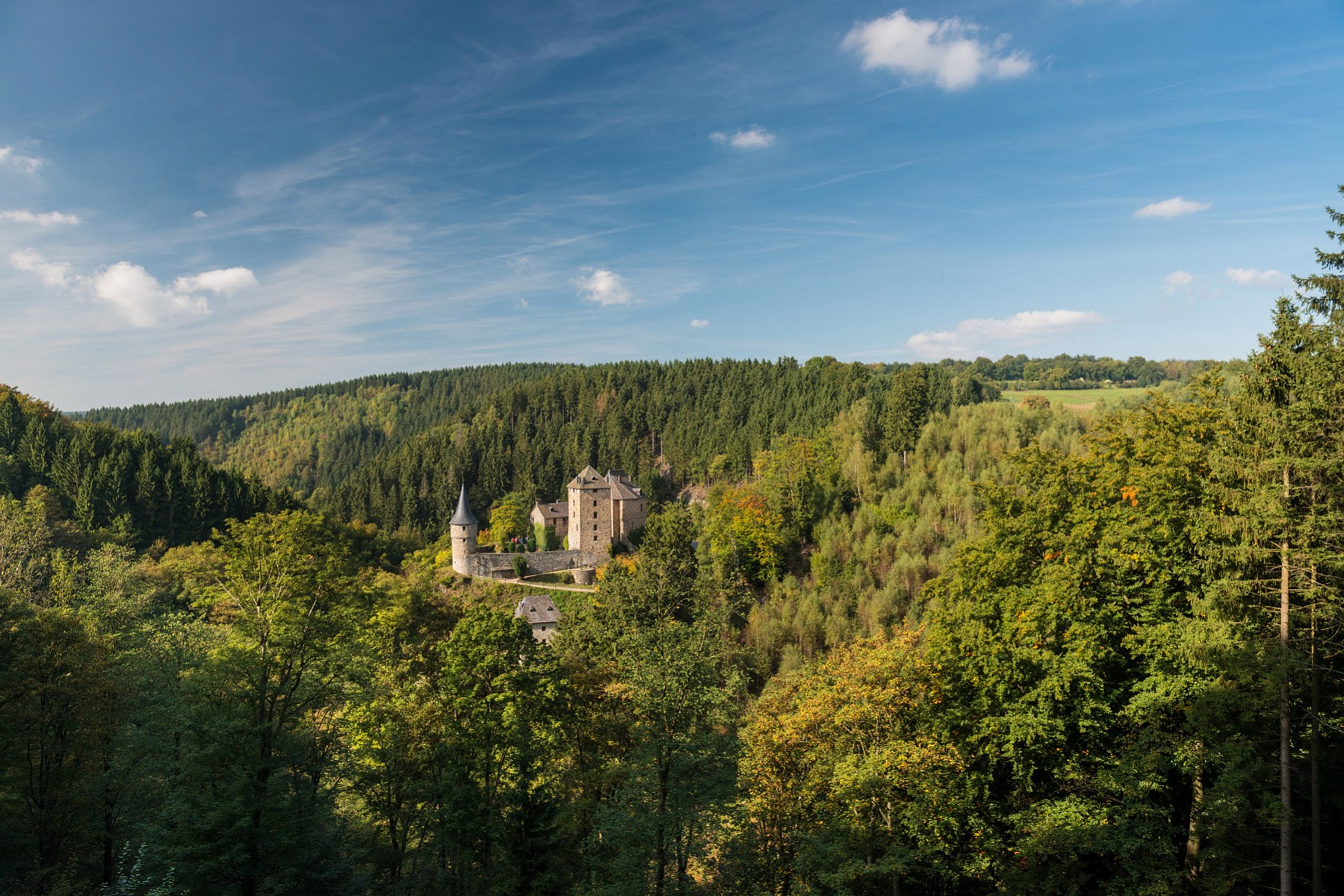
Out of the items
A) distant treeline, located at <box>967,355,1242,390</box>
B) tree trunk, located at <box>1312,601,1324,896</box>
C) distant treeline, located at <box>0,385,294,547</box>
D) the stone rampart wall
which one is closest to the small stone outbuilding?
the stone rampart wall

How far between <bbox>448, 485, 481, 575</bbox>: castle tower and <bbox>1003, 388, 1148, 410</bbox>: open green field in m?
60.5

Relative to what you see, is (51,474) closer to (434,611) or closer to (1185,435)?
(434,611)

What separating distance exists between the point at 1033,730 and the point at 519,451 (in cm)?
9735

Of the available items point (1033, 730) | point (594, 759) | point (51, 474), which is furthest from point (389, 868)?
point (51, 474)

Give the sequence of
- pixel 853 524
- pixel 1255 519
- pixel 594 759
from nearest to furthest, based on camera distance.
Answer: pixel 1255 519 < pixel 594 759 < pixel 853 524

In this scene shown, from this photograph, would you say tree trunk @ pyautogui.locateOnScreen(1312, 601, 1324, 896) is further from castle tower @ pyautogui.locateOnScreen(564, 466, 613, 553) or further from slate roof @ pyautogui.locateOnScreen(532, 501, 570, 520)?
slate roof @ pyautogui.locateOnScreen(532, 501, 570, 520)

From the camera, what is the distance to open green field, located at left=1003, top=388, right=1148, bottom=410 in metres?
64.7

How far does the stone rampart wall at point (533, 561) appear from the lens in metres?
69.0

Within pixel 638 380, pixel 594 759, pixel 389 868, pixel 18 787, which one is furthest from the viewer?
pixel 638 380

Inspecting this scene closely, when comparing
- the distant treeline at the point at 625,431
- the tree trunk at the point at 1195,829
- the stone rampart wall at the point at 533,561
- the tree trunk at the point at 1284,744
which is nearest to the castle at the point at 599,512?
the stone rampart wall at the point at 533,561

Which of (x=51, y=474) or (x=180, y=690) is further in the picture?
(x=51, y=474)

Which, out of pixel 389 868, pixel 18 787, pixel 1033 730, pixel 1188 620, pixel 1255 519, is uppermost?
pixel 1255 519

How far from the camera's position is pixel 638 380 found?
132 meters

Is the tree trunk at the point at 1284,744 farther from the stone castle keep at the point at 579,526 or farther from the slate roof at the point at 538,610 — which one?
the stone castle keep at the point at 579,526
